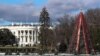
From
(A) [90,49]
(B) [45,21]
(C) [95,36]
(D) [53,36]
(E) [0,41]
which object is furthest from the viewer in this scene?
(E) [0,41]

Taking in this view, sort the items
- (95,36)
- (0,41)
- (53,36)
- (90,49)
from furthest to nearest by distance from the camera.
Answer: (0,41)
(53,36)
(95,36)
(90,49)

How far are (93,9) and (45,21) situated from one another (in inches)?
821

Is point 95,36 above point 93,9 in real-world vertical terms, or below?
below

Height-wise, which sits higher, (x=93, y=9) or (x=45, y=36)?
(x=93, y=9)


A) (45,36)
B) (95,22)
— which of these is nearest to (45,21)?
(45,36)

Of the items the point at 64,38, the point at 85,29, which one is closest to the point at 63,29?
the point at 64,38

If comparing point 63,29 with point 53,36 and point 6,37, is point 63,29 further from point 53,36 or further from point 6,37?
point 6,37

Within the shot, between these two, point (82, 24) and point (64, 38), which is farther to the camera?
point (64, 38)

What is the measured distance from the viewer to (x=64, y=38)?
111375 millimetres

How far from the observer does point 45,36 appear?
372 ft

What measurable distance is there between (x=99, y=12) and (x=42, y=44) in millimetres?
20687

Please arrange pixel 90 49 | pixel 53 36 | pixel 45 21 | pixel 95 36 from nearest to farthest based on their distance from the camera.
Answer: pixel 90 49, pixel 95 36, pixel 45 21, pixel 53 36

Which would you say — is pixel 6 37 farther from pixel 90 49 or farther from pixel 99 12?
pixel 90 49

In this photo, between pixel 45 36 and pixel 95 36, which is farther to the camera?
pixel 45 36
